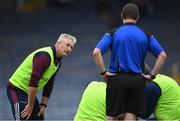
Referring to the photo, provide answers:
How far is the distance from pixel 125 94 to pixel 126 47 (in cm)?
57

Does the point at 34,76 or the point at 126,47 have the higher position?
the point at 126,47

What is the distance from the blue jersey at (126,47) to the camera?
336 inches

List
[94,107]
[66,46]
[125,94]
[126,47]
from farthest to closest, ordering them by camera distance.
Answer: [94,107], [66,46], [125,94], [126,47]

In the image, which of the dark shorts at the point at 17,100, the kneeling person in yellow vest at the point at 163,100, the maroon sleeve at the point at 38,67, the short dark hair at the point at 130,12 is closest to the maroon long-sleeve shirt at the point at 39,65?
the maroon sleeve at the point at 38,67

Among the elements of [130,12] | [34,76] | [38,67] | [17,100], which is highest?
[130,12]

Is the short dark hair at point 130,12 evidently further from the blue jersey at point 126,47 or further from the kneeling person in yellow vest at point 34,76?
the kneeling person in yellow vest at point 34,76

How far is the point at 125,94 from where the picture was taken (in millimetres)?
8641

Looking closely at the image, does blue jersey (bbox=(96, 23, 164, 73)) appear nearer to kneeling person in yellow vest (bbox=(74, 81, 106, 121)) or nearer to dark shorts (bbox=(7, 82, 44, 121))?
kneeling person in yellow vest (bbox=(74, 81, 106, 121))

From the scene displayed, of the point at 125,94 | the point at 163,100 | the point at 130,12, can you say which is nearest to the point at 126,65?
the point at 125,94

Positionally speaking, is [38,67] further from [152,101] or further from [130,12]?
[152,101]

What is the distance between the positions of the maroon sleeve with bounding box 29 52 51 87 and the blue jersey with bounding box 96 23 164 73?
66 cm

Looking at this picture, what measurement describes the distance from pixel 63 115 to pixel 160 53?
19.0ft

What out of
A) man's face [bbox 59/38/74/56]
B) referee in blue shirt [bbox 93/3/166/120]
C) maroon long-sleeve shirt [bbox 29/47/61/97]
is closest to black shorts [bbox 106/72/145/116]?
referee in blue shirt [bbox 93/3/166/120]

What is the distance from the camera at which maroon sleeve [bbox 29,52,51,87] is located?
8.64 meters
